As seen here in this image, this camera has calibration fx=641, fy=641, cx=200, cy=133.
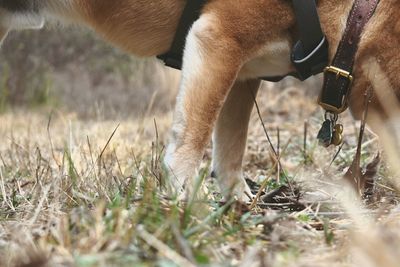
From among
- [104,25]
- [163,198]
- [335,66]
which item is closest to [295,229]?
[163,198]

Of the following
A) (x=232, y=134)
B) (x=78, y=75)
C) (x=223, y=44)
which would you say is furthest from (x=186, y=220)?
(x=78, y=75)

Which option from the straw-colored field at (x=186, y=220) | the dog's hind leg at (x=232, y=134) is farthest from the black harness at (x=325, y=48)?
the dog's hind leg at (x=232, y=134)

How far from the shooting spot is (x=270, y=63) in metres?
3.08

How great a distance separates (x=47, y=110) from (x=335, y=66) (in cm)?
589

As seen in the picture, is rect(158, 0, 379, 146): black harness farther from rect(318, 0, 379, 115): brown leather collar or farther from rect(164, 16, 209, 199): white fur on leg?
A: rect(164, 16, 209, 199): white fur on leg

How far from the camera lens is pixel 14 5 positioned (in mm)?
3291

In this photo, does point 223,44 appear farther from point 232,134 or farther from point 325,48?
point 232,134

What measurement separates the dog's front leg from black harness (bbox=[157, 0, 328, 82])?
214 mm

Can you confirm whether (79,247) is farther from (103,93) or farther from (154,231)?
(103,93)

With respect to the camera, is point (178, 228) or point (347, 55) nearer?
point (178, 228)

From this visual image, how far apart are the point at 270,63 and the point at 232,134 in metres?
0.71

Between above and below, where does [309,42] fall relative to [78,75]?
above

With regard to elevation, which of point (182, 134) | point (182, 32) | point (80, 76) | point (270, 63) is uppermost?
point (182, 32)

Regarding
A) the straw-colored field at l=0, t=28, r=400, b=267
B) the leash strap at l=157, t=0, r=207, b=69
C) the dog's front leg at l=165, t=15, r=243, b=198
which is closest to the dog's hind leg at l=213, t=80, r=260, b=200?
the straw-colored field at l=0, t=28, r=400, b=267
